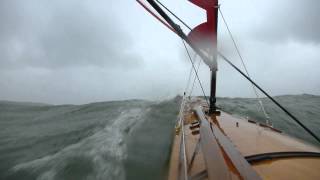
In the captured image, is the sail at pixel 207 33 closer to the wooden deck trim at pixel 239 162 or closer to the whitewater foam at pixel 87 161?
the whitewater foam at pixel 87 161

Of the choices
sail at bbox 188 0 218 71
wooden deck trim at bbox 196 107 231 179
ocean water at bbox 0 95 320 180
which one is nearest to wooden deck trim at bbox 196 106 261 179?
wooden deck trim at bbox 196 107 231 179

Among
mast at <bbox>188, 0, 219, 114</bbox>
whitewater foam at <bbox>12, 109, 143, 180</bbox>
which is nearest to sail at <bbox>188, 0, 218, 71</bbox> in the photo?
mast at <bbox>188, 0, 219, 114</bbox>

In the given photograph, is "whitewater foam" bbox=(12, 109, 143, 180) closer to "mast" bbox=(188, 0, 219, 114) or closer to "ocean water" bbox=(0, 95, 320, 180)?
"ocean water" bbox=(0, 95, 320, 180)

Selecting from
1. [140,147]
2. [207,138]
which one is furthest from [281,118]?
[207,138]

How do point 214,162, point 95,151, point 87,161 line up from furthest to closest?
point 95,151, point 87,161, point 214,162

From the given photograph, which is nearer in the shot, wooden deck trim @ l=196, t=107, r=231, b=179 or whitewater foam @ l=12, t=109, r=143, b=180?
wooden deck trim @ l=196, t=107, r=231, b=179

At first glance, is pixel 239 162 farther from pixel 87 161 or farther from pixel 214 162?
pixel 87 161

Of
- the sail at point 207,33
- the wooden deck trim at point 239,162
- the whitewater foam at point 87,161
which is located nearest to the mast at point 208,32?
the sail at point 207,33

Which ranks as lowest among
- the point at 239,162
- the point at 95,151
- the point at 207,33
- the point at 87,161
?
the point at 87,161

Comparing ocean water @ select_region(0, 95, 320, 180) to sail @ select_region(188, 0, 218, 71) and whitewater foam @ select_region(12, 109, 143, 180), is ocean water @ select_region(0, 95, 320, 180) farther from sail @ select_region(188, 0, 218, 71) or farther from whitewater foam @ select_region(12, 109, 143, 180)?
Answer: sail @ select_region(188, 0, 218, 71)

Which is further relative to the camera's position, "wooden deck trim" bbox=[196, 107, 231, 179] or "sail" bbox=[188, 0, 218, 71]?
"sail" bbox=[188, 0, 218, 71]

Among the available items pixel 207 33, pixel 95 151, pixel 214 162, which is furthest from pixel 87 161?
pixel 214 162

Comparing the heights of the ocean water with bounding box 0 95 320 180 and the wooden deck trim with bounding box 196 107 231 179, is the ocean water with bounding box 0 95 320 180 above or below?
below

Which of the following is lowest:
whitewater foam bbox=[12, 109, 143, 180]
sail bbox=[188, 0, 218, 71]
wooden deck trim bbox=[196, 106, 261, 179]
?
whitewater foam bbox=[12, 109, 143, 180]
